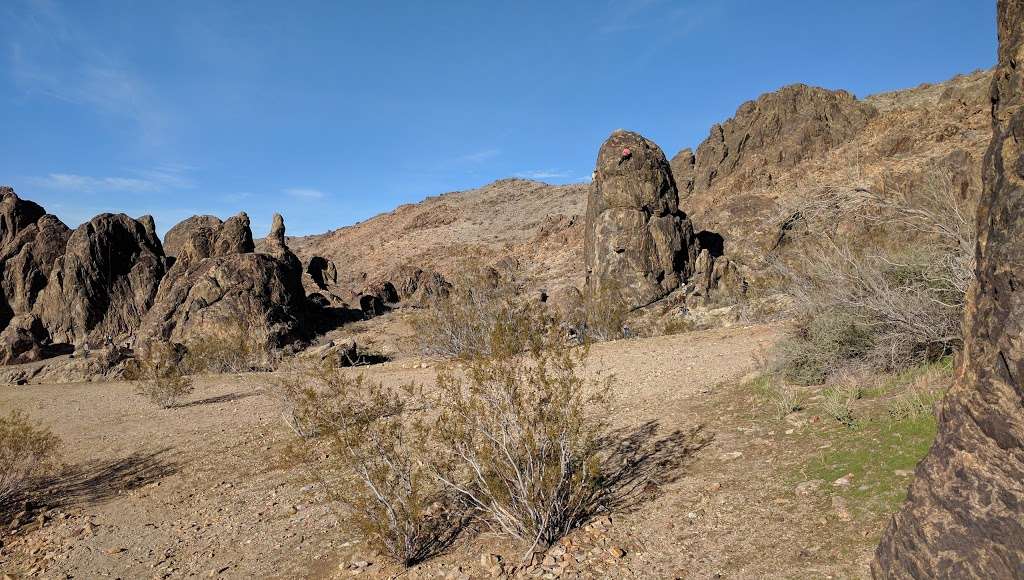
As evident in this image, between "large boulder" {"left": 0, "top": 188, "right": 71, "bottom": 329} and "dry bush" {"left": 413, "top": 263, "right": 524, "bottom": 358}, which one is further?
"large boulder" {"left": 0, "top": 188, "right": 71, "bottom": 329}

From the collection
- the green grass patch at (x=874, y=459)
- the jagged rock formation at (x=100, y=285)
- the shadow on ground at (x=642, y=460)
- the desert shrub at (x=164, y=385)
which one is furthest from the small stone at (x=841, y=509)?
the jagged rock formation at (x=100, y=285)

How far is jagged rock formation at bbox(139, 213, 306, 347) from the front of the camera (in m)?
26.2

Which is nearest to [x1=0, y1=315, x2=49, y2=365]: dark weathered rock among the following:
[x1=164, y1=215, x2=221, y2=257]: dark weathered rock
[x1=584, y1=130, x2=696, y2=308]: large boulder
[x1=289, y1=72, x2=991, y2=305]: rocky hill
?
[x1=164, y1=215, x2=221, y2=257]: dark weathered rock

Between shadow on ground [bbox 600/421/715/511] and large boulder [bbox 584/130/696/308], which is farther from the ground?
large boulder [bbox 584/130/696/308]

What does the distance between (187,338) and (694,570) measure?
89.2 feet

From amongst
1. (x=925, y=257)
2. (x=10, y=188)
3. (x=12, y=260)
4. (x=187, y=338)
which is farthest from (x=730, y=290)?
(x=10, y=188)

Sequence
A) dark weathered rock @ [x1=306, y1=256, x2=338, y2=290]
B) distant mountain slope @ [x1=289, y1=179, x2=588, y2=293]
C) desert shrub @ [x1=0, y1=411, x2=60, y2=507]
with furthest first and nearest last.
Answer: distant mountain slope @ [x1=289, y1=179, x2=588, y2=293], dark weathered rock @ [x1=306, y1=256, x2=338, y2=290], desert shrub @ [x1=0, y1=411, x2=60, y2=507]

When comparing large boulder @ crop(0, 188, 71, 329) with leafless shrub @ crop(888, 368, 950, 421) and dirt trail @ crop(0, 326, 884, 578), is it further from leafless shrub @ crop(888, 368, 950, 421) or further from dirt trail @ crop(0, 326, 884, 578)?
leafless shrub @ crop(888, 368, 950, 421)

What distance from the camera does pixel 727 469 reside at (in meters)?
5.23

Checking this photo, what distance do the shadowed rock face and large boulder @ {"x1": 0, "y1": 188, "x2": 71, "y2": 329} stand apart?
141 ft

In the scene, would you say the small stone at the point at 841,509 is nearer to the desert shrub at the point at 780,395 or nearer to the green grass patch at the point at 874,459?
the green grass patch at the point at 874,459

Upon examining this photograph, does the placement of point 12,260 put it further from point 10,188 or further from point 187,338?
point 187,338

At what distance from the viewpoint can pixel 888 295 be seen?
634 centimetres

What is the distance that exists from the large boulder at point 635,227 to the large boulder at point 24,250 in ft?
112
